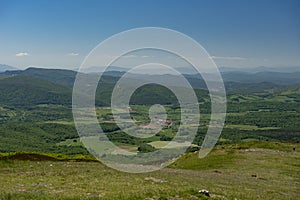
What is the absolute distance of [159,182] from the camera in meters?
27.9

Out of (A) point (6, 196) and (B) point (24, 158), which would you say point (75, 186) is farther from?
(B) point (24, 158)

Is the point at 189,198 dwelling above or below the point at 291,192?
above

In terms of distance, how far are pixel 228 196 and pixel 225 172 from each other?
2139 cm

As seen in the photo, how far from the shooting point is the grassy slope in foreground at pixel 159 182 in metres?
21.0

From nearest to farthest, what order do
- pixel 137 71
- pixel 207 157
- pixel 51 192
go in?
pixel 51 192, pixel 137 71, pixel 207 157

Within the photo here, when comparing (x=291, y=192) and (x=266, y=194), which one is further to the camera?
(x=291, y=192)

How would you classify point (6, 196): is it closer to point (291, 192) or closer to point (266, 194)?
point (266, 194)

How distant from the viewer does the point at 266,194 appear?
28938 millimetres

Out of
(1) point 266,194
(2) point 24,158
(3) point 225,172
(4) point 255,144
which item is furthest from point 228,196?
(4) point 255,144

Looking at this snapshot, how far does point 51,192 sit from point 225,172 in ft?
98.9

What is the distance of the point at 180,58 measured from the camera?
932 inches

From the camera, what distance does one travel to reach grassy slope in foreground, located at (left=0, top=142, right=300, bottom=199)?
69.1 feet

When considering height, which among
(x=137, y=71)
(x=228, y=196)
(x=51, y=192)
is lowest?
(x=228, y=196)

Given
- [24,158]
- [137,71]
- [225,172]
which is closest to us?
[137,71]
